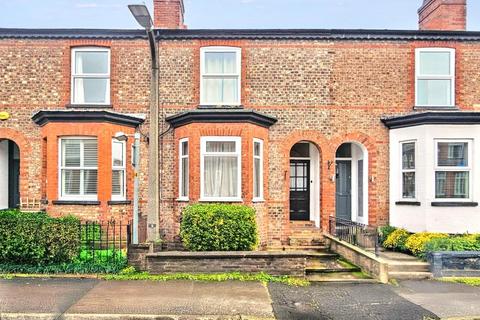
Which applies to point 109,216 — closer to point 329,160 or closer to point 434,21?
point 329,160

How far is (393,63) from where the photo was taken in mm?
13828

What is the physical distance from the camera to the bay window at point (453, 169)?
12.7 meters

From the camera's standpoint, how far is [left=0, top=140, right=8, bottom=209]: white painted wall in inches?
572

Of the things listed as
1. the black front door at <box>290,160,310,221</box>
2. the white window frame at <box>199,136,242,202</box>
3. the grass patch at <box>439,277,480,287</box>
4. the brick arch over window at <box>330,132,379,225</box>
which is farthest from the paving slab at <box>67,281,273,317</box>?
the brick arch over window at <box>330,132,379,225</box>

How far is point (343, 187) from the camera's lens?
49.4ft

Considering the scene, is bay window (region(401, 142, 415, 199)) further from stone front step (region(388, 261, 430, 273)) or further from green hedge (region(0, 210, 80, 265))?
green hedge (region(0, 210, 80, 265))

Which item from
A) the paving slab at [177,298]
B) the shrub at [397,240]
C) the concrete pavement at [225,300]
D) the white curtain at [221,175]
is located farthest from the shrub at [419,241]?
A: the white curtain at [221,175]

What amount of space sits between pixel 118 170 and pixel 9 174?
459 centimetres

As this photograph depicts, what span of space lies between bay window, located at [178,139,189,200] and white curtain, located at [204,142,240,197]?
2.73 ft

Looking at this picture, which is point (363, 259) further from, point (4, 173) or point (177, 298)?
point (4, 173)

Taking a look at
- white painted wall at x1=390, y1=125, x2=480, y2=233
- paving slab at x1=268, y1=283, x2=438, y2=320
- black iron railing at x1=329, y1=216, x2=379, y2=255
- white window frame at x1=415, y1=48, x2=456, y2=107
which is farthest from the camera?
white window frame at x1=415, y1=48, x2=456, y2=107

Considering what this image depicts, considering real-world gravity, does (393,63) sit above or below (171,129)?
above

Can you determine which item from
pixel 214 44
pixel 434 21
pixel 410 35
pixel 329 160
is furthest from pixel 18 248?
pixel 434 21

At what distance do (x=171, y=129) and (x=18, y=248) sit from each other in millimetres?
5768
